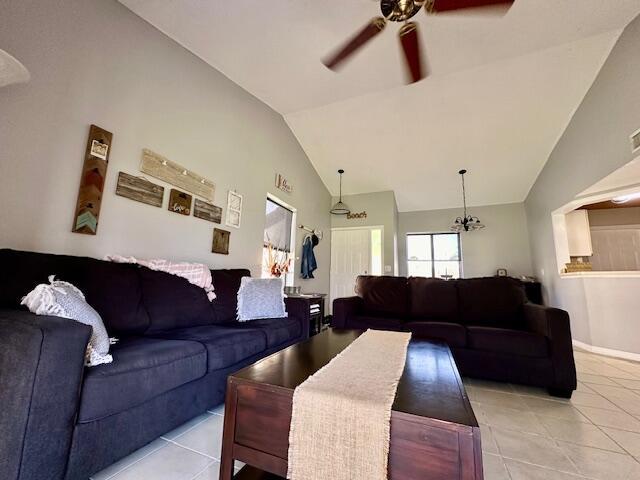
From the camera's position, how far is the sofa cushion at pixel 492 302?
105 inches

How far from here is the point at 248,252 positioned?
349cm

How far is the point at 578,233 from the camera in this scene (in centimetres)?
433

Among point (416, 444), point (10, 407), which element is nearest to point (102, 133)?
point (10, 407)

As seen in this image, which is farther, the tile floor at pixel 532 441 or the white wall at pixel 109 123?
the white wall at pixel 109 123

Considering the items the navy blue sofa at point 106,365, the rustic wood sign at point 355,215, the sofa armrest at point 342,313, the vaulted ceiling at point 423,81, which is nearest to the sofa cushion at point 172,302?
the navy blue sofa at point 106,365

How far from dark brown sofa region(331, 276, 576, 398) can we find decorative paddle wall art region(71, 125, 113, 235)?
2.27 metres

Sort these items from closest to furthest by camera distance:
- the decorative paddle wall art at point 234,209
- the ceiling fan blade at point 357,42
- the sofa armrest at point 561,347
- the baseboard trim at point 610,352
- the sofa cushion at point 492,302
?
the ceiling fan blade at point 357,42 < the sofa armrest at point 561,347 < the sofa cushion at point 492,302 < the baseboard trim at point 610,352 < the decorative paddle wall art at point 234,209

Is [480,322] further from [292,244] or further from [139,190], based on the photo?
[139,190]

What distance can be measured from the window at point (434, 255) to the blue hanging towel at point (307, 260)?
279 cm

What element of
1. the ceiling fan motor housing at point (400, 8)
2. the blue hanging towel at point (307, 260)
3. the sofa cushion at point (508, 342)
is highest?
the ceiling fan motor housing at point (400, 8)

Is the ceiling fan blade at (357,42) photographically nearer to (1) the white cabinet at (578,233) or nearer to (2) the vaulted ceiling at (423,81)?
(2) the vaulted ceiling at (423,81)

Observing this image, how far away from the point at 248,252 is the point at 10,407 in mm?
2655

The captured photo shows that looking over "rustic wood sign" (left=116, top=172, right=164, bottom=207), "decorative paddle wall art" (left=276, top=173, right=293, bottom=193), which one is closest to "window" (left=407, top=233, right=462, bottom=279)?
"decorative paddle wall art" (left=276, top=173, right=293, bottom=193)

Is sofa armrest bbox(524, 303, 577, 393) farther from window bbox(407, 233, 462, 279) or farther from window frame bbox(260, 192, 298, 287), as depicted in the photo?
window bbox(407, 233, 462, 279)
